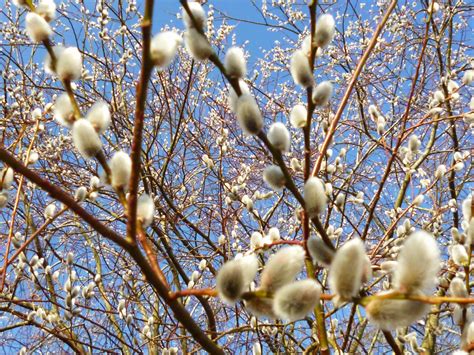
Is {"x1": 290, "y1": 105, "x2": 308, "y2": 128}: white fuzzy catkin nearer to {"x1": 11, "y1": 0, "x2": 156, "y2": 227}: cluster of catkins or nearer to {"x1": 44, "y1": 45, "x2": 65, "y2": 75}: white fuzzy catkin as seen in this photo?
{"x1": 11, "y1": 0, "x2": 156, "y2": 227}: cluster of catkins

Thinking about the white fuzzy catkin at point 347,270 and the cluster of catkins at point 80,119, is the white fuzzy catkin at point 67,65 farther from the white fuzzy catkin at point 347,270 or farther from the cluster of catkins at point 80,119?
the white fuzzy catkin at point 347,270

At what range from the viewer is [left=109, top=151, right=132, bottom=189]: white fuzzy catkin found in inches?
37.0

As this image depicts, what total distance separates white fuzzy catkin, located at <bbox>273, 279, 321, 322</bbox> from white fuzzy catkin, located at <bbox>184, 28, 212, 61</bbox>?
1.55 ft

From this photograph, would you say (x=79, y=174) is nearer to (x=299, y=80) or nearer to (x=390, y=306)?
(x=299, y=80)

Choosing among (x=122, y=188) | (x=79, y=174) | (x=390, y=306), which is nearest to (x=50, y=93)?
(x=79, y=174)

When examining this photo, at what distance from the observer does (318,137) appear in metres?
5.29

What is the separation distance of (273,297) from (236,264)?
80 millimetres

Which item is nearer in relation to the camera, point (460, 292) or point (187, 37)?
point (187, 37)

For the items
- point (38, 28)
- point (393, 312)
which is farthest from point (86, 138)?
point (393, 312)

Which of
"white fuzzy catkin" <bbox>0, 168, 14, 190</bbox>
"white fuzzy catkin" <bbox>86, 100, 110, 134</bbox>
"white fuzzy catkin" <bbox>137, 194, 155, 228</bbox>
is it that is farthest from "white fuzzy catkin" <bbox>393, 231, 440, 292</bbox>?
"white fuzzy catkin" <bbox>0, 168, 14, 190</bbox>

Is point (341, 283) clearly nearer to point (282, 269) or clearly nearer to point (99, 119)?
point (282, 269)

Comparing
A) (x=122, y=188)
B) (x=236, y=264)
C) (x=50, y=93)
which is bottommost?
(x=236, y=264)

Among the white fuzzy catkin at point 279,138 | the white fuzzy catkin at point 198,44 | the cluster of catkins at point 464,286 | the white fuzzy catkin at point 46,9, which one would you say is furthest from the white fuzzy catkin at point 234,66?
the cluster of catkins at point 464,286

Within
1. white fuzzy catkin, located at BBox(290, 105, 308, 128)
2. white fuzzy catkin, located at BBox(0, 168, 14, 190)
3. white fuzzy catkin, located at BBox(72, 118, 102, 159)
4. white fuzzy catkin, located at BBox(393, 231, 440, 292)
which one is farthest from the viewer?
white fuzzy catkin, located at BBox(0, 168, 14, 190)
